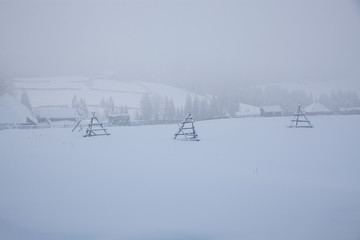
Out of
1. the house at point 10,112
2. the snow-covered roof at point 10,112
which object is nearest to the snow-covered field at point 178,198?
the house at point 10,112

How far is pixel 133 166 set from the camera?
34.0ft

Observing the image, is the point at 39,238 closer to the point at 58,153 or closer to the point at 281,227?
the point at 281,227

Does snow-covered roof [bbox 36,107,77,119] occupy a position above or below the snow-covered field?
above

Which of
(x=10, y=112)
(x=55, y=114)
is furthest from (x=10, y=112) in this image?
(x=55, y=114)

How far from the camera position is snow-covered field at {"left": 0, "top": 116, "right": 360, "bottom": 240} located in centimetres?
547

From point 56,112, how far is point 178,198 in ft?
193

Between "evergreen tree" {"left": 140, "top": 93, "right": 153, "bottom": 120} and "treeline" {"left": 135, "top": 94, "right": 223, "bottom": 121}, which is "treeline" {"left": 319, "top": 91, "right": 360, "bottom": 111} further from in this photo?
"evergreen tree" {"left": 140, "top": 93, "right": 153, "bottom": 120}

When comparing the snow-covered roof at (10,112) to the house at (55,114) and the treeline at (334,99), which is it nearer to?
the house at (55,114)

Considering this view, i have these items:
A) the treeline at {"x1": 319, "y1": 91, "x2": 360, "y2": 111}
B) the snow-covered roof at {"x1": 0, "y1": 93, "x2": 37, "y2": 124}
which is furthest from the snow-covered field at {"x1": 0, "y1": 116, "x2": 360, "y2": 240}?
the treeline at {"x1": 319, "y1": 91, "x2": 360, "y2": 111}

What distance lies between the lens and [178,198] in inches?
276

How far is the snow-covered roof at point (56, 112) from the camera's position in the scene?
191ft

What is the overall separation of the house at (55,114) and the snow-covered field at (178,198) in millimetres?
50425

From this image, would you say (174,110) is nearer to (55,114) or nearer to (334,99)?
(55,114)

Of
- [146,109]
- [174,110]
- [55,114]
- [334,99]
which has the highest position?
[334,99]
